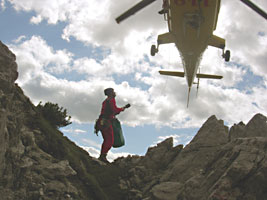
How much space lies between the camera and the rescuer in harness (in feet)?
27.6

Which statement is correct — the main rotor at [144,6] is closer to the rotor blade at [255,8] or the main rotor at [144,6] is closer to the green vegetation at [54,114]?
the rotor blade at [255,8]

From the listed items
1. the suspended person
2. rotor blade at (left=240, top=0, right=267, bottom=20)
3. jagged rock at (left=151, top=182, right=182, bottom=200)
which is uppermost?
the suspended person

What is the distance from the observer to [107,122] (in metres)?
8.41

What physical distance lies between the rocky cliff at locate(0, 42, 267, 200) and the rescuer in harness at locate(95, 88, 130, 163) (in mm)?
723

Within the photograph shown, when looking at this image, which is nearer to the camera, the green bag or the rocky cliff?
the rocky cliff

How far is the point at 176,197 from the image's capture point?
6246mm

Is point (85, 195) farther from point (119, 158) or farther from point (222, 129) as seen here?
point (222, 129)

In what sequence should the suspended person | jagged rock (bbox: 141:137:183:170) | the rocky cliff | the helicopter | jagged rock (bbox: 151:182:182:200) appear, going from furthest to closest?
jagged rock (bbox: 141:137:183:170)
the suspended person
the helicopter
jagged rock (bbox: 151:182:182:200)
the rocky cliff

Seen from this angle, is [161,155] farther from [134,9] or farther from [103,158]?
[134,9]

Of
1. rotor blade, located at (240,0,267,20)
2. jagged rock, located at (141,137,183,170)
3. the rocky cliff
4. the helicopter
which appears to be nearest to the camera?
the rocky cliff

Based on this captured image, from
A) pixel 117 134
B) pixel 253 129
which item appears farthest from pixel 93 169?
pixel 253 129

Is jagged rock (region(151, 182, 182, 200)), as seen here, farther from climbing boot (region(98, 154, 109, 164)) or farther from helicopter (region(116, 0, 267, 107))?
helicopter (region(116, 0, 267, 107))

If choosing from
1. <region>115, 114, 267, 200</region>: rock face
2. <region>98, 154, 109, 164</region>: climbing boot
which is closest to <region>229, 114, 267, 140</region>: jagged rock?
Answer: <region>115, 114, 267, 200</region>: rock face

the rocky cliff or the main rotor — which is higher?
the main rotor
